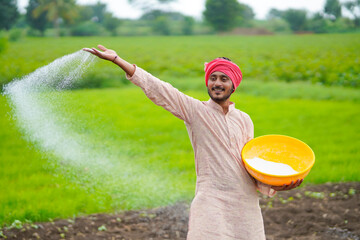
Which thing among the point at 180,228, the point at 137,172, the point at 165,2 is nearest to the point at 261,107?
the point at 137,172

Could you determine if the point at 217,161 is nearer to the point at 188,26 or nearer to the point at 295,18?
the point at 295,18

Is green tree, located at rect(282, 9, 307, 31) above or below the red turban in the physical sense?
above

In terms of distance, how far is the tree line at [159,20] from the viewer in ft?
35.6

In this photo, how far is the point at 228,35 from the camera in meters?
21.5

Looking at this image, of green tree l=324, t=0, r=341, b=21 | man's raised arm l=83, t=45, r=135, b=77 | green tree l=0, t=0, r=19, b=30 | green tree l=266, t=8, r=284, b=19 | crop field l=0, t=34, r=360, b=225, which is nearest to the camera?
man's raised arm l=83, t=45, r=135, b=77

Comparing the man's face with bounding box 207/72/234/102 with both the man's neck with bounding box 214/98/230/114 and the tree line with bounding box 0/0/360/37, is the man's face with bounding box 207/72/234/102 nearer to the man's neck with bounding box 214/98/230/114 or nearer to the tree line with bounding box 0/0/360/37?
the man's neck with bounding box 214/98/230/114

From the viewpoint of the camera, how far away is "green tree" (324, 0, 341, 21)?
35.3ft

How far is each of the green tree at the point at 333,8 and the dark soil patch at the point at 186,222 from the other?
25.7ft

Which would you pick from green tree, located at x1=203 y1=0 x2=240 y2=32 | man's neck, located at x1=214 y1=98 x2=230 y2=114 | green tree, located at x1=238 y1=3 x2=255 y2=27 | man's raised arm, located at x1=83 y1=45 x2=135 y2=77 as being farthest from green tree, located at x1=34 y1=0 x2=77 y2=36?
man's neck, located at x1=214 y1=98 x2=230 y2=114

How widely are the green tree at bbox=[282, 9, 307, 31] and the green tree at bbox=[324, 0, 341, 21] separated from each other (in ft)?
9.76

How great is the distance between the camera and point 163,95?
215 centimetres

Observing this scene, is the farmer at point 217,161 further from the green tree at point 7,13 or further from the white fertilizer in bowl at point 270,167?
the green tree at point 7,13

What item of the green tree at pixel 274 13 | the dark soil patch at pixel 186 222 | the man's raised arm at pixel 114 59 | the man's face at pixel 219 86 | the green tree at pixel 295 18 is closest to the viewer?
the man's raised arm at pixel 114 59

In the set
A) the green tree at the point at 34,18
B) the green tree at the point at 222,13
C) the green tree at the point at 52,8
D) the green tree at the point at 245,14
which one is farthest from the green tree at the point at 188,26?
the green tree at the point at 34,18
